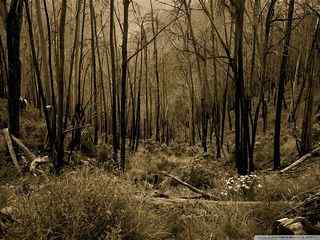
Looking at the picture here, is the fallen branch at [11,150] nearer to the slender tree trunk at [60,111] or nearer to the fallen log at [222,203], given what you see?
the slender tree trunk at [60,111]

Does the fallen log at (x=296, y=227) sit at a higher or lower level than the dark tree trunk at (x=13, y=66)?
lower

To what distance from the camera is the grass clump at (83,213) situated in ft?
12.5

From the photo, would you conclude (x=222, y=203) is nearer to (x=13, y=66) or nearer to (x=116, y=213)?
(x=116, y=213)

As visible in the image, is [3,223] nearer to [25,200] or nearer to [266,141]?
[25,200]

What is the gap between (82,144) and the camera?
1287cm

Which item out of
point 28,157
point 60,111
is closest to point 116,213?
point 28,157

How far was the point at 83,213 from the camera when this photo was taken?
3.90 m

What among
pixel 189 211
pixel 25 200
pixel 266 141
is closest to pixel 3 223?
pixel 25 200

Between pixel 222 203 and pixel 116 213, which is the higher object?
pixel 116 213

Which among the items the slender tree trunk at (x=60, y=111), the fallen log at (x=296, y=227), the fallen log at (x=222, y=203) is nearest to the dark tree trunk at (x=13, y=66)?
the slender tree trunk at (x=60, y=111)

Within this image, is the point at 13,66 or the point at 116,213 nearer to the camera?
the point at 116,213

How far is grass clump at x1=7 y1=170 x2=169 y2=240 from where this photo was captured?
382 cm

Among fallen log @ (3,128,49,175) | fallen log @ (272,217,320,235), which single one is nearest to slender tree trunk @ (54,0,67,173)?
fallen log @ (3,128,49,175)

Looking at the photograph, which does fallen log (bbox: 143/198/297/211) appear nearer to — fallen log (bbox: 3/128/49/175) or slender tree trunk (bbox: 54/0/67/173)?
fallen log (bbox: 3/128/49/175)
